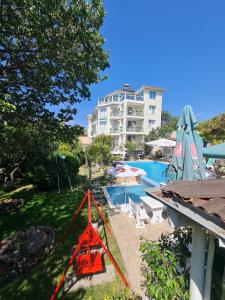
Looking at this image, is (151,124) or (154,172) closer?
(154,172)

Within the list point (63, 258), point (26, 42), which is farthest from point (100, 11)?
point (63, 258)

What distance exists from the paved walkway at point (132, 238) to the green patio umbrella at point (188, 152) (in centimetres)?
285

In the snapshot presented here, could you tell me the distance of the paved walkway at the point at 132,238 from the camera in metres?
4.87

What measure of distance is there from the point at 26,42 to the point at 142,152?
29598mm

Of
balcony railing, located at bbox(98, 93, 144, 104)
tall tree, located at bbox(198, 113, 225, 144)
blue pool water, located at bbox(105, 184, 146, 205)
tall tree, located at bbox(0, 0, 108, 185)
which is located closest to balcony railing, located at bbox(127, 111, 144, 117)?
balcony railing, located at bbox(98, 93, 144, 104)

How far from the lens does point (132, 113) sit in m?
37.9

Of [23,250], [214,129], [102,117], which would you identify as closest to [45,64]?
[23,250]

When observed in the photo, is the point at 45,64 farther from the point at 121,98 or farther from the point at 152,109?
the point at 152,109

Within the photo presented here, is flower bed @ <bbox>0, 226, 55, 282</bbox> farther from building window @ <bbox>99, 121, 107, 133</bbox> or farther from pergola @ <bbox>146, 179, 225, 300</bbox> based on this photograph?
building window @ <bbox>99, 121, 107, 133</bbox>

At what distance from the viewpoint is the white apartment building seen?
37688 millimetres

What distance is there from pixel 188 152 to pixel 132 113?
110ft

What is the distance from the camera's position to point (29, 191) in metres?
13.3

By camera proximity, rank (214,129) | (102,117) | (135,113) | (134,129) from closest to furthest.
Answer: (214,129) → (135,113) → (134,129) → (102,117)

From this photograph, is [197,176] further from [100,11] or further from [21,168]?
[21,168]
